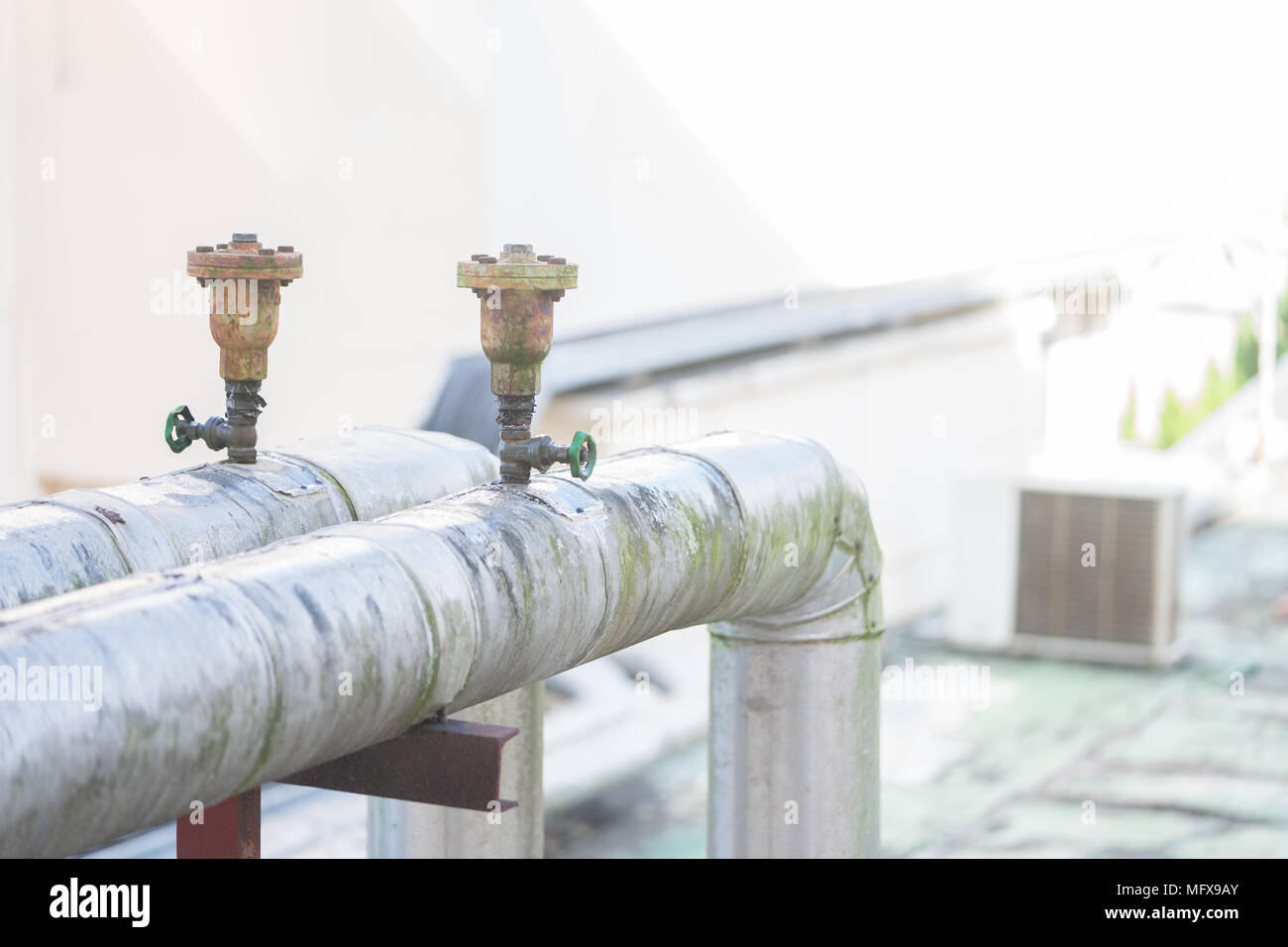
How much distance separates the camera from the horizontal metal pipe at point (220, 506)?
76.4 inches

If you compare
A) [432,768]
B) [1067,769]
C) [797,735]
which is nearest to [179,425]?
[432,768]

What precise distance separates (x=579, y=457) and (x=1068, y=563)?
5.54 m

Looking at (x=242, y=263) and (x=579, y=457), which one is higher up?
(x=242, y=263)

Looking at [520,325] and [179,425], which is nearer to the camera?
[520,325]

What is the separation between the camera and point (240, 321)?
2250 mm

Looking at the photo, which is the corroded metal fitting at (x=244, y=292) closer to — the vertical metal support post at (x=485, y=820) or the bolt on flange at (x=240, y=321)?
the bolt on flange at (x=240, y=321)

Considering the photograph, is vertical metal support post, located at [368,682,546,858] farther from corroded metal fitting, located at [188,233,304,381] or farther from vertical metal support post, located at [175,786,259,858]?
corroded metal fitting, located at [188,233,304,381]

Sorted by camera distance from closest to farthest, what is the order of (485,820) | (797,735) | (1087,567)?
(797,735) → (485,820) → (1087,567)

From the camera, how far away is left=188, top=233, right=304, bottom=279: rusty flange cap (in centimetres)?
216

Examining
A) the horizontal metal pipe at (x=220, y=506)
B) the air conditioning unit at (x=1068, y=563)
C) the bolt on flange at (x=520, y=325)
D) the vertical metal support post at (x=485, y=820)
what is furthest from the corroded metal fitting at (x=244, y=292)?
the air conditioning unit at (x=1068, y=563)

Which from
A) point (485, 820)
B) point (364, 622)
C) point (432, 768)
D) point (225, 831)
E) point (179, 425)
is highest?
point (179, 425)

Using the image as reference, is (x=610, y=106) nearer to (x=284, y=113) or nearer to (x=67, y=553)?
(x=284, y=113)

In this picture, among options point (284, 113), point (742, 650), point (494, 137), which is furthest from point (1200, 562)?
point (742, 650)

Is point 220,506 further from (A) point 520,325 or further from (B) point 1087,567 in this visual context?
(B) point 1087,567
